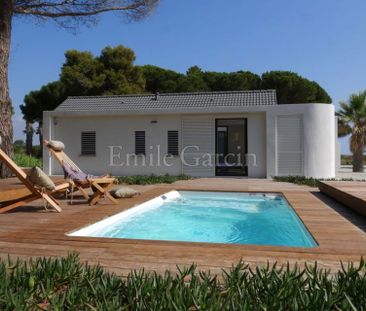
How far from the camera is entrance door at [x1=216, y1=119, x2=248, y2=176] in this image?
1516 cm

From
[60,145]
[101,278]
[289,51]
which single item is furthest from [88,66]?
[101,278]

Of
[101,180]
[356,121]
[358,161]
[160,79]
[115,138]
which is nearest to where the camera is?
[101,180]

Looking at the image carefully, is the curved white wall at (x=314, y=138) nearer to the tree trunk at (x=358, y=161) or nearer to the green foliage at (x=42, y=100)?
the tree trunk at (x=358, y=161)

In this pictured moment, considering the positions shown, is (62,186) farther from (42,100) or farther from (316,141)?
(42,100)

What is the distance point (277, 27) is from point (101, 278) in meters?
13.0

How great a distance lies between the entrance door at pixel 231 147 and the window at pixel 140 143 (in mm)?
3082

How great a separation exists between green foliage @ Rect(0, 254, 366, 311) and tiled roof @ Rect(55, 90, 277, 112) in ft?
43.2

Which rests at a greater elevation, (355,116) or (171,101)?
(171,101)

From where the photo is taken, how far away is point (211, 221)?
7.25m

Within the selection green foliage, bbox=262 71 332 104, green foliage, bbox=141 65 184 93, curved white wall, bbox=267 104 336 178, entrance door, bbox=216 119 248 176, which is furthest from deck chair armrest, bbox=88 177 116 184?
green foliage, bbox=262 71 332 104

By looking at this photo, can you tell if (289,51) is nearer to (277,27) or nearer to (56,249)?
(277,27)

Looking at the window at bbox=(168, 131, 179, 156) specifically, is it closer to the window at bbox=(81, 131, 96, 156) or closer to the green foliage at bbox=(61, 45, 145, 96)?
the window at bbox=(81, 131, 96, 156)

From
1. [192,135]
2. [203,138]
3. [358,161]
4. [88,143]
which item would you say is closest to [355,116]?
[358,161]

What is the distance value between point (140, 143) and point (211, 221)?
8.52 metres
